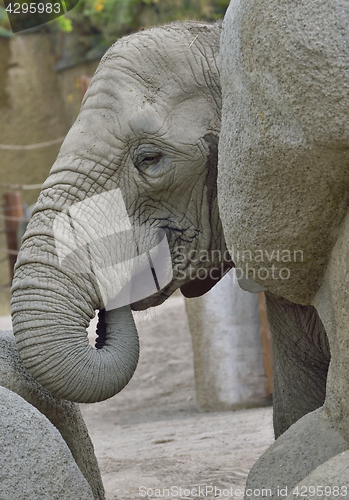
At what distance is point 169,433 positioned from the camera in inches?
161

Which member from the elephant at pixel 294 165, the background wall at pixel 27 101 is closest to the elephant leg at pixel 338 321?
the elephant at pixel 294 165

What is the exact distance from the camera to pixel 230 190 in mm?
1584

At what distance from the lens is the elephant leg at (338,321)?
4.67ft

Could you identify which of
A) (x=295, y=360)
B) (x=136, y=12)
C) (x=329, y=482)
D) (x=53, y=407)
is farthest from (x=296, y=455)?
(x=136, y=12)

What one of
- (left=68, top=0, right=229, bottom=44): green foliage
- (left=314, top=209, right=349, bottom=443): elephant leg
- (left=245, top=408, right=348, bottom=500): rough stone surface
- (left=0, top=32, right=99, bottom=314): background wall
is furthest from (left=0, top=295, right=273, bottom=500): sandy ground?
(left=0, top=32, right=99, bottom=314): background wall

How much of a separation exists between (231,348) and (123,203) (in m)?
2.63

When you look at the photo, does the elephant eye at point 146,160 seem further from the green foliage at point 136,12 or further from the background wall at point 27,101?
the background wall at point 27,101

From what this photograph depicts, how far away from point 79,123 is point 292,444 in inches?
42.2

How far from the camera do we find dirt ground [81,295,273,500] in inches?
112

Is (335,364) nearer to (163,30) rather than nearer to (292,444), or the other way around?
(292,444)

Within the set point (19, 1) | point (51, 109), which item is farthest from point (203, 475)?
point (51, 109)

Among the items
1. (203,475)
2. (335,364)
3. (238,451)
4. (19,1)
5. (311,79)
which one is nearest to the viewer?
(311,79)

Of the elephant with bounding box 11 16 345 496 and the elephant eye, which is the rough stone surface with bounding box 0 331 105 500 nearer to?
the elephant with bounding box 11 16 345 496

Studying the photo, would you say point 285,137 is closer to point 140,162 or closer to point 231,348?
point 140,162
